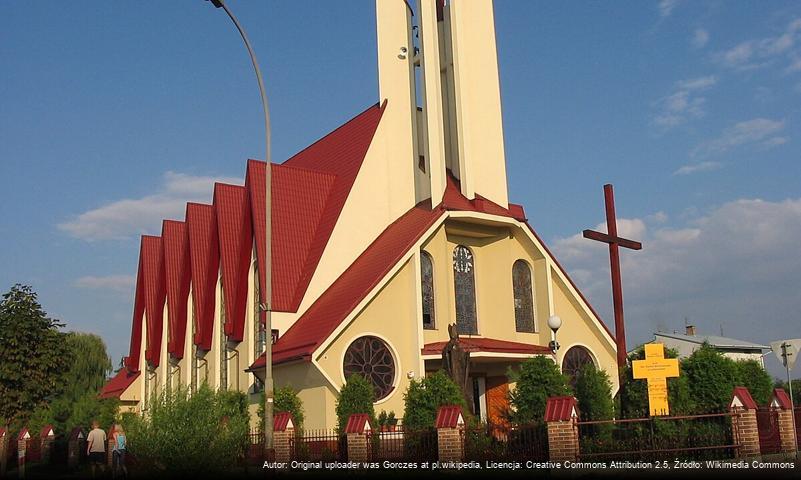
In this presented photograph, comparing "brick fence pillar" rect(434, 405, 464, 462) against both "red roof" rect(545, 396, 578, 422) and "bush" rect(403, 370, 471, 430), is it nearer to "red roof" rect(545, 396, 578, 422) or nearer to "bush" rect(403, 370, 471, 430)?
"red roof" rect(545, 396, 578, 422)

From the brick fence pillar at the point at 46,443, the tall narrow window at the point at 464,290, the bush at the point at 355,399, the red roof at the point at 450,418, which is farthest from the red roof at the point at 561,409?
the brick fence pillar at the point at 46,443

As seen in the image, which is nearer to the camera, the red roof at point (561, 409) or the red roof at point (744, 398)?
the red roof at point (561, 409)

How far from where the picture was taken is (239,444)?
768 inches

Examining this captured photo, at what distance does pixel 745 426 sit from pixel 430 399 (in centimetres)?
775

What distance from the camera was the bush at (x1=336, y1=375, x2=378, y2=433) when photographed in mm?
22984

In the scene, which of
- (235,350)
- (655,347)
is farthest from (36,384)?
(655,347)

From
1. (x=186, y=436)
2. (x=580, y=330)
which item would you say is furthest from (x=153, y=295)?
(x=186, y=436)

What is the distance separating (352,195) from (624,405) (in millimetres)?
12545

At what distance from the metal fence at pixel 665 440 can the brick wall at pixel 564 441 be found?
258 millimetres

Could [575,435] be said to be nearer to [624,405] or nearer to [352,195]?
[624,405]

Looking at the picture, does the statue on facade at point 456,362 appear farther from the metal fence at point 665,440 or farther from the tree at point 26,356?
the tree at point 26,356

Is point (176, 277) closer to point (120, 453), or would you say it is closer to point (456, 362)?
point (120, 453)

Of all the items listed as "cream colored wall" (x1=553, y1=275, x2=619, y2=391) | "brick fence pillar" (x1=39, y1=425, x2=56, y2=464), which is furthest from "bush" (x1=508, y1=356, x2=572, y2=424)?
"brick fence pillar" (x1=39, y1=425, x2=56, y2=464)

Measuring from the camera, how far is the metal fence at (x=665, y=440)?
15961mm
